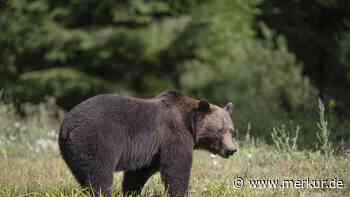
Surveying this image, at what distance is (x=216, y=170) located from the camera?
8.09m

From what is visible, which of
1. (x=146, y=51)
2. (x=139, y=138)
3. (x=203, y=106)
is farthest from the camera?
(x=146, y=51)

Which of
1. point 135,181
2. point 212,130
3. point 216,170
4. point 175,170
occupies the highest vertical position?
point 212,130

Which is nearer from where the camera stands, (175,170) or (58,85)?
(175,170)

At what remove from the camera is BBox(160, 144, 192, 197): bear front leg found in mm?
6219

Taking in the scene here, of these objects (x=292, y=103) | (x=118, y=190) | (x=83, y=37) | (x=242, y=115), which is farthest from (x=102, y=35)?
(x=118, y=190)

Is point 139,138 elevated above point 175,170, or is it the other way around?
point 139,138

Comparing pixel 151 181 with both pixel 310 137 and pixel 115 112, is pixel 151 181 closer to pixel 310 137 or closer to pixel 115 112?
pixel 115 112

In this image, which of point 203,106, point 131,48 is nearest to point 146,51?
point 131,48

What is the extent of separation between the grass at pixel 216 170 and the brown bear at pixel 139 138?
320 mm

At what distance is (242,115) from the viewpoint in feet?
35.6

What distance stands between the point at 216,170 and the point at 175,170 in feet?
6.33

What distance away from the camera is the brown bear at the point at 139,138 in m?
5.82

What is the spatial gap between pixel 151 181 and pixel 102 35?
36.7 ft

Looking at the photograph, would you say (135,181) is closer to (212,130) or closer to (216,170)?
(212,130)
